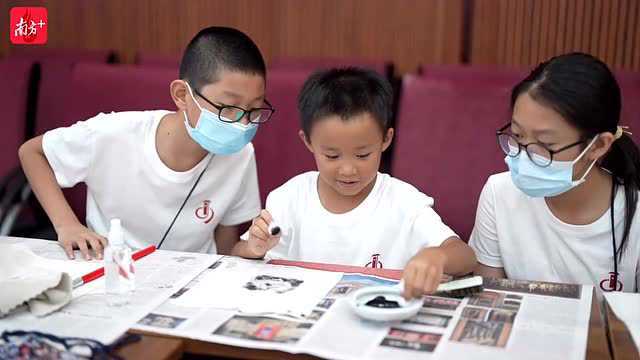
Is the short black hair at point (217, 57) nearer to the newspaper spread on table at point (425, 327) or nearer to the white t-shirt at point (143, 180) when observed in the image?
the white t-shirt at point (143, 180)

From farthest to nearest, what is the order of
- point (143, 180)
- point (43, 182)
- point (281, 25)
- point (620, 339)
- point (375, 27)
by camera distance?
1. point (281, 25)
2. point (375, 27)
3. point (143, 180)
4. point (43, 182)
5. point (620, 339)

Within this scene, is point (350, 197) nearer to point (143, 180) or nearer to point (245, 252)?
point (245, 252)

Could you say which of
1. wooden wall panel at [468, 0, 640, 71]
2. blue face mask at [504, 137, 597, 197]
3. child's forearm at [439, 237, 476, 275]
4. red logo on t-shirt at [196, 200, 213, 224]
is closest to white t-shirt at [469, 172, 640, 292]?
blue face mask at [504, 137, 597, 197]

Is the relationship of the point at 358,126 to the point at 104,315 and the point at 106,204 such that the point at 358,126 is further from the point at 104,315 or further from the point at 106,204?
the point at 106,204

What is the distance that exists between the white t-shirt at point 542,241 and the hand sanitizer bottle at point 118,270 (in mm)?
866

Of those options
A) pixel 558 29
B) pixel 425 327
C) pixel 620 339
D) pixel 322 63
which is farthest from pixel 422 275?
pixel 558 29

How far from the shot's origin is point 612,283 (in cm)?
175

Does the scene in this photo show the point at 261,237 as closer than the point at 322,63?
Yes

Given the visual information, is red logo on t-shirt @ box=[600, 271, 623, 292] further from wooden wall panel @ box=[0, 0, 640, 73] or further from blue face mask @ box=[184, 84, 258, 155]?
wooden wall panel @ box=[0, 0, 640, 73]

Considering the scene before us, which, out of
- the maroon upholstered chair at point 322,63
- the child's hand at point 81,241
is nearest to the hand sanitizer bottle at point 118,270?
the child's hand at point 81,241

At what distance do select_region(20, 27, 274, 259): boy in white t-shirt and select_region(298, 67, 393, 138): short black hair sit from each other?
0.56ft

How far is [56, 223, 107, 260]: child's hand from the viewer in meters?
1.66

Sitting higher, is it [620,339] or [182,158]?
[182,158]

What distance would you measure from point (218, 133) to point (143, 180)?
32cm
